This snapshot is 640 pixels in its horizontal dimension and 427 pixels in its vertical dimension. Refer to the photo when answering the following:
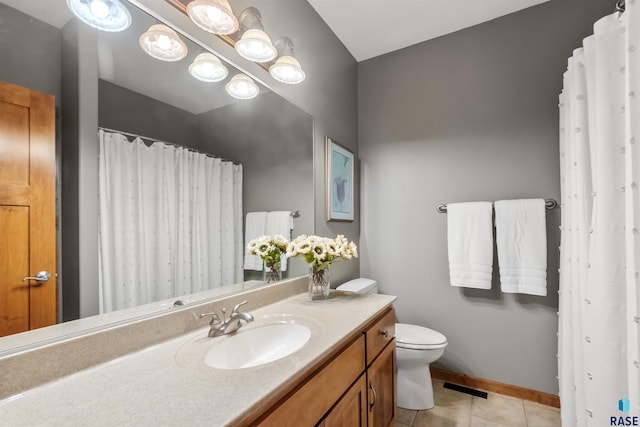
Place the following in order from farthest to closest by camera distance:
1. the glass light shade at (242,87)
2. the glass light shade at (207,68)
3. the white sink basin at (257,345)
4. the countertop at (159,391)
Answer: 1. the glass light shade at (242,87)
2. the glass light shade at (207,68)
3. the white sink basin at (257,345)
4. the countertop at (159,391)

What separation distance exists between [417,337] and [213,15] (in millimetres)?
1957

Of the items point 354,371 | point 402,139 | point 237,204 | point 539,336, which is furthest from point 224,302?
point 539,336

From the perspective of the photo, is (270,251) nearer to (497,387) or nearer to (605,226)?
(605,226)

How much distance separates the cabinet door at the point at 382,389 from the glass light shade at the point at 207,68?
4.52 feet

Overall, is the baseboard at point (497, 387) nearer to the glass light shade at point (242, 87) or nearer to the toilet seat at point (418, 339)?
the toilet seat at point (418, 339)

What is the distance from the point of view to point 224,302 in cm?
114

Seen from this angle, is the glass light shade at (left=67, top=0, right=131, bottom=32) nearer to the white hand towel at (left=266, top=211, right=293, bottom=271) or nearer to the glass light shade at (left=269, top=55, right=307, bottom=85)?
the glass light shade at (left=269, top=55, right=307, bottom=85)

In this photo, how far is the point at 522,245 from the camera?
70.0 inches

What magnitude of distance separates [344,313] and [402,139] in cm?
158

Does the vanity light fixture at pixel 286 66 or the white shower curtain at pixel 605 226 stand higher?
the vanity light fixture at pixel 286 66

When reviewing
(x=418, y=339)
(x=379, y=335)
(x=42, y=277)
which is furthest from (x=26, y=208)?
(x=418, y=339)

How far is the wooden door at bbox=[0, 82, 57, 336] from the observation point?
0.66 metres

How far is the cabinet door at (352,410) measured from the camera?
87 cm

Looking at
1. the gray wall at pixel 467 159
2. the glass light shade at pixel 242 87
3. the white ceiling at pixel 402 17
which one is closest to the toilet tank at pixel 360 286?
the gray wall at pixel 467 159
